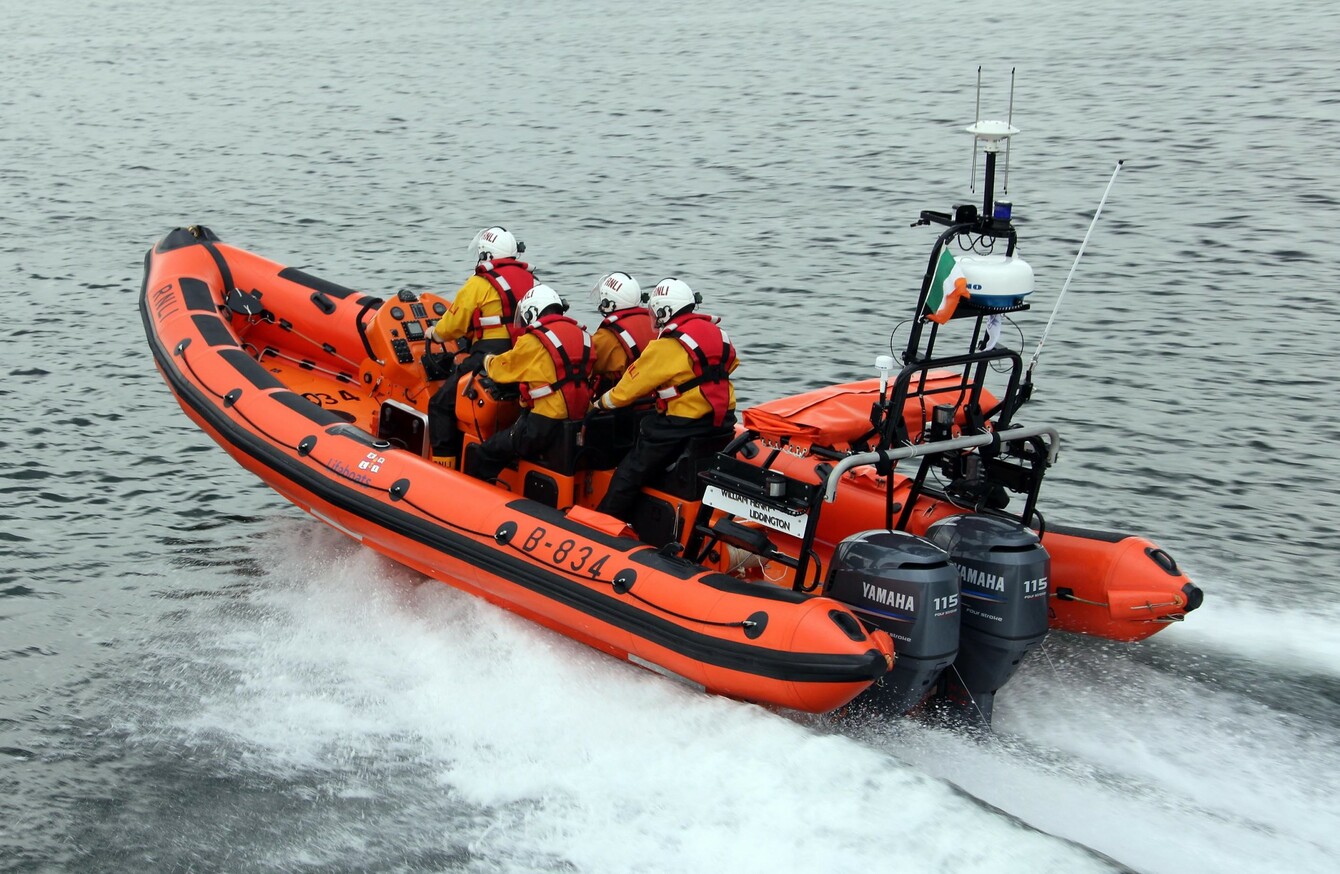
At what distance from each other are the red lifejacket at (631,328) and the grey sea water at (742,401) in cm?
127

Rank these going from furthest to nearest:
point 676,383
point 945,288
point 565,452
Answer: point 565,452 < point 676,383 < point 945,288

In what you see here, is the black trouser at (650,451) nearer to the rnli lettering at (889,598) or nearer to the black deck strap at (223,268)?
the rnli lettering at (889,598)

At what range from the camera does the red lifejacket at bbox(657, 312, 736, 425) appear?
5.28 meters

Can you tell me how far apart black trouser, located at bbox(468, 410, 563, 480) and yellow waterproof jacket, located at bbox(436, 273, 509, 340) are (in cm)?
55

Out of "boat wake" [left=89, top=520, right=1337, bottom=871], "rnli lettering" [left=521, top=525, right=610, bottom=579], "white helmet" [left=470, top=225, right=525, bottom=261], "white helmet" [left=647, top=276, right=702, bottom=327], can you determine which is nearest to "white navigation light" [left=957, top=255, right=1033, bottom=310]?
"white helmet" [left=647, top=276, right=702, bottom=327]

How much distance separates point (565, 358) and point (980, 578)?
1.88m

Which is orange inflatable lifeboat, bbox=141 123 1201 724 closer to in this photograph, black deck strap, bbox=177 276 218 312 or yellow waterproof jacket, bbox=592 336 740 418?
yellow waterproof jacket, bbox=592 336 740 418

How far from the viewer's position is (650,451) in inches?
217

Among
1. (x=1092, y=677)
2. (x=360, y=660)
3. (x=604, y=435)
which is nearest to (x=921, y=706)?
(x=1092, y=677)

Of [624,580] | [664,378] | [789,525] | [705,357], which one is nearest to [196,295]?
[664,378]

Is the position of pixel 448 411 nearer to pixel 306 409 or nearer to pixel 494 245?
pixel 306 409

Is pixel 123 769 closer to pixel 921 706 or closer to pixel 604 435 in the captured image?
pixel 604 435

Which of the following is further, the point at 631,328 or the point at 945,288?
the point at 631,328

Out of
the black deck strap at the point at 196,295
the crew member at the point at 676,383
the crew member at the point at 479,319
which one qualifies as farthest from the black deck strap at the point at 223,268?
the crew member at the point at 676,383
